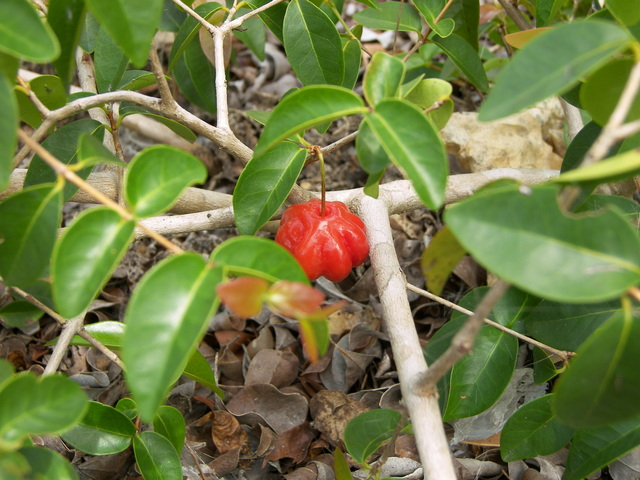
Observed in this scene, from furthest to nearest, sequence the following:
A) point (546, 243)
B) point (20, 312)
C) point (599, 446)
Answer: point (20, 312) → point (599, 446) → point (546, 243)

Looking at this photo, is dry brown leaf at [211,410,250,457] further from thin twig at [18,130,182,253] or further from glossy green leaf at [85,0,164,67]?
glossy green leaf at [85,0,164,67]

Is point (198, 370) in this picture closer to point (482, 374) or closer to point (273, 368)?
point (273, 368)

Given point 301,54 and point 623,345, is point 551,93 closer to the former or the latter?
point 623,345

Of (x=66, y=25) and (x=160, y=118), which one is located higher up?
(x=66, y=25)

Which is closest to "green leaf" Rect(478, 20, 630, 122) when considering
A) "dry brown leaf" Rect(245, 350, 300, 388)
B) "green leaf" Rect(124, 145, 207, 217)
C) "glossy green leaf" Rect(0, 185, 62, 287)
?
"green leaf" Rect(124, 145, 207, 217)

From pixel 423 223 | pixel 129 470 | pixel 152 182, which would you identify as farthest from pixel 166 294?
pixel 423 223

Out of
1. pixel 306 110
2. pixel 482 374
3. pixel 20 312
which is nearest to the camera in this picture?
pixel 306 110

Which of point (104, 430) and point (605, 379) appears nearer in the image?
point (605, 379)

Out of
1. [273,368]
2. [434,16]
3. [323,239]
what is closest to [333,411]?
[273,368]

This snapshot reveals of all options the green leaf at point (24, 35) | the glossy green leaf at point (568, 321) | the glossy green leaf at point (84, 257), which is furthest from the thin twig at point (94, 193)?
the glossy green leaf at point (568, 321)
